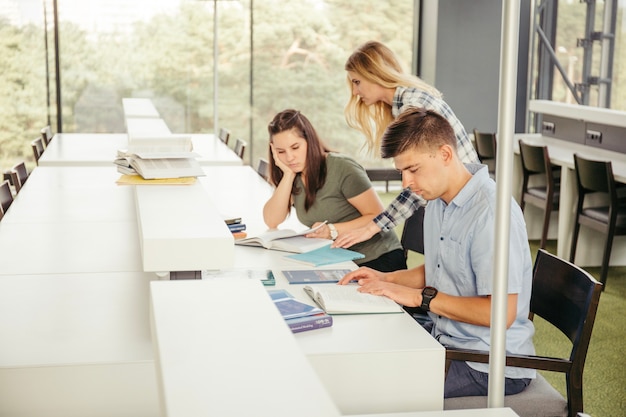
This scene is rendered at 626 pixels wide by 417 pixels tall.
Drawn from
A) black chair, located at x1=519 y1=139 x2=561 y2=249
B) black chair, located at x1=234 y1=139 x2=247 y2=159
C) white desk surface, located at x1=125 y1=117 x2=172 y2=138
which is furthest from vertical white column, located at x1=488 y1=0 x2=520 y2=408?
black chair, located at x1=234 y1=139 x2=247 y2=159

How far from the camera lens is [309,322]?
6.48 ft

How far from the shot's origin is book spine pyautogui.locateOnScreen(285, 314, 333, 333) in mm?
1948

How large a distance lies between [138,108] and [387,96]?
3809mm

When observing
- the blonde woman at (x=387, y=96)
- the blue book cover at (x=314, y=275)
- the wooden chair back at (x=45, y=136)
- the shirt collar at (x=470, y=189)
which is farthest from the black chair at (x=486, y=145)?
the shirt collar at (x=470, y=189)

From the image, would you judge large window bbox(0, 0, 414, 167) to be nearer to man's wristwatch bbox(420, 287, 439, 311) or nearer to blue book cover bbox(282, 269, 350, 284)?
blue book cover bbox(282, 269, 350, 284)

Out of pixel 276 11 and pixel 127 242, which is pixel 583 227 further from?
pixel 276 11

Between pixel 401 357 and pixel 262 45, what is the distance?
660 cm

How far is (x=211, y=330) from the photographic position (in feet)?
4.24

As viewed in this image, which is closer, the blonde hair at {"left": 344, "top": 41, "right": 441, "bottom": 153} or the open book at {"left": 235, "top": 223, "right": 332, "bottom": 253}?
the open book at {"left": 235, "top": 223, "right": 332, "bottom": 253}

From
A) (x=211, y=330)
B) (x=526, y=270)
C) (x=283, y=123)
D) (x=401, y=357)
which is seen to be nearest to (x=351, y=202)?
(x=283, y=123)

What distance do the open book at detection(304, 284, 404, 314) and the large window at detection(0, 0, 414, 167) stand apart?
18.9ft

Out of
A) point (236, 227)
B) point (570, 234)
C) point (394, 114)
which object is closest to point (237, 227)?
point (236, 227)

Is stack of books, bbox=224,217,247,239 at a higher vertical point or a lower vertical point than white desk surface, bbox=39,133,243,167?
lower

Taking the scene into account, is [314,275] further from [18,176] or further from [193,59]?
[193,59]
